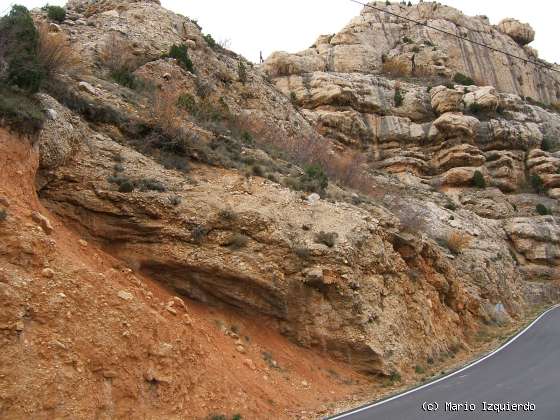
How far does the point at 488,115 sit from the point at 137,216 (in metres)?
41.4

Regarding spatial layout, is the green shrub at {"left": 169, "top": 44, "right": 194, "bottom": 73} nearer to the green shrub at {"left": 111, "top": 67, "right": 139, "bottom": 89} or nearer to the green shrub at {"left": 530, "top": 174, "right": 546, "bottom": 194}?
the green shrub at {"left": 111, "top": 67, "right": 139, "bottom": 89}

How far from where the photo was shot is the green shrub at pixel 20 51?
10.6 metres

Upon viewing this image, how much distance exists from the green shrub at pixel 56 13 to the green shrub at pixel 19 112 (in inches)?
522

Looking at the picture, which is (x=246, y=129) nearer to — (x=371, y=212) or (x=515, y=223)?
(x=371, y=212)

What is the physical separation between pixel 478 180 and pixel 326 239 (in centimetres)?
2970

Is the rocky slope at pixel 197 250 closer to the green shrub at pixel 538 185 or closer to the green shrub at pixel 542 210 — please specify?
the green shrub at pixel 542 210

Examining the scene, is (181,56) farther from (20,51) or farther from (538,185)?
(538,185)

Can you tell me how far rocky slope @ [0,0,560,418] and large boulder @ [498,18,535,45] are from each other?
49.9m

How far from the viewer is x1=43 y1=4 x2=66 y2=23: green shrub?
21.4 m

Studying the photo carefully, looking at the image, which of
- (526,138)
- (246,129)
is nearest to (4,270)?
(246,129)

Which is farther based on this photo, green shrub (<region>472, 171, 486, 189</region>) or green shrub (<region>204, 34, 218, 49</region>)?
green shrub (<region>472, 171, 486, 189</region>)

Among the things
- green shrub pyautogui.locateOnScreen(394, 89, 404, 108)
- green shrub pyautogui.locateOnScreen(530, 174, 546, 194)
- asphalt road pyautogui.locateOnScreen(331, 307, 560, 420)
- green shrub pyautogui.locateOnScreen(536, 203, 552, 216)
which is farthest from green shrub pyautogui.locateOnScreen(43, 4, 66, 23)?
green shrub pyautogui.locateOnScreen(530, 174, 546, 194)

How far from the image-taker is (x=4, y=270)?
7438 millimetres

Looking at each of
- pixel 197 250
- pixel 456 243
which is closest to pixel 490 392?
pixel 197 250
